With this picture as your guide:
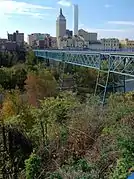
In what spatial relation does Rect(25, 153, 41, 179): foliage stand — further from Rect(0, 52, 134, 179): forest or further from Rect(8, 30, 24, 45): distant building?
Rect(8, 30, 24, 45): distant building

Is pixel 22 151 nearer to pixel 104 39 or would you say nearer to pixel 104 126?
pixel 104 126

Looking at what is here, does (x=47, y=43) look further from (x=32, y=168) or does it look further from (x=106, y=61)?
(x=32, y=168)

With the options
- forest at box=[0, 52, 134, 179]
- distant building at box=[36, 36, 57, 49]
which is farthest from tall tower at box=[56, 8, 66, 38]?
forest at box=[0, 52, 134, 179]

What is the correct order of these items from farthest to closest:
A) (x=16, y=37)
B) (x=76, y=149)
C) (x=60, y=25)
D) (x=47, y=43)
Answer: (x=60, y=25)
(x=16, y=37)
(x=47, y=43)
(x=76, y=149)

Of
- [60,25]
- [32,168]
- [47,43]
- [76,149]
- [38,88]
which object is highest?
[60,25]

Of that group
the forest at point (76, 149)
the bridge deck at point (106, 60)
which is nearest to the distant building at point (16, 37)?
the bridge deck at point (106, 60)

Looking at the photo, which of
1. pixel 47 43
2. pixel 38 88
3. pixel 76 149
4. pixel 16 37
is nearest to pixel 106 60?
pixel 38 88

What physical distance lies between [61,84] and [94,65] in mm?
8819

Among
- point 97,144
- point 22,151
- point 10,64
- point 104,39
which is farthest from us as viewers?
point 104,39

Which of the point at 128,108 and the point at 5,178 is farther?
the point at 128,108

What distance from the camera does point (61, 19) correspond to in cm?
10938

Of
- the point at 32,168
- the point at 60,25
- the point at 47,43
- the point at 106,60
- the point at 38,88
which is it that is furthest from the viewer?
the point at 60,25

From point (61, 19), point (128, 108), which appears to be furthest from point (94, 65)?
point (61, 19)

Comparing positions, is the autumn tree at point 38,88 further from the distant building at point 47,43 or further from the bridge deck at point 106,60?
the distant building at point 47,43
